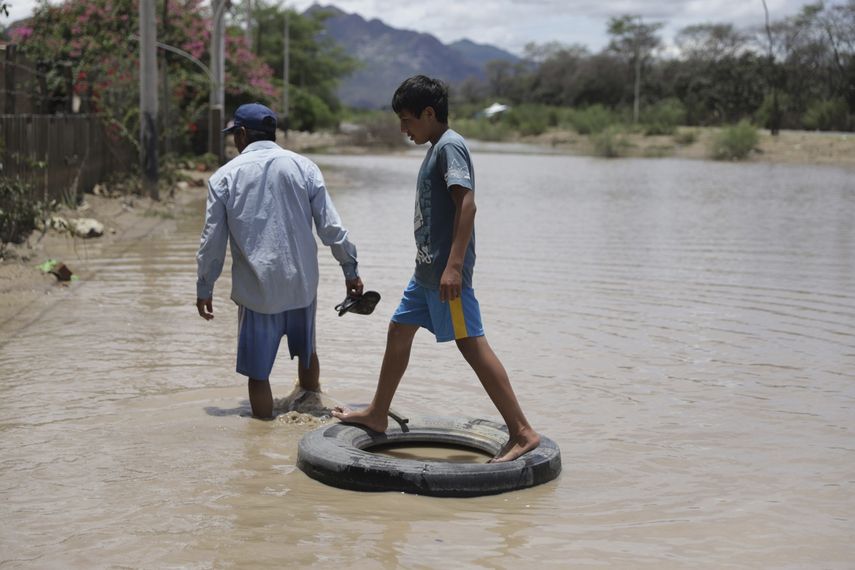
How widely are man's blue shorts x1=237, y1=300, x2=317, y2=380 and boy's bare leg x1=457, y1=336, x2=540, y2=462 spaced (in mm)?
1154

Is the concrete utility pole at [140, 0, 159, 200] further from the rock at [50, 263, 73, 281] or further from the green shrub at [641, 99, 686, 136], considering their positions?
the green shrub at [641, 99, 686, 136]

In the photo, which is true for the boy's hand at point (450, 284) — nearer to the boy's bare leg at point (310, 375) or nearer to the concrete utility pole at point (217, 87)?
the boy's bare leg at point (310, 375)

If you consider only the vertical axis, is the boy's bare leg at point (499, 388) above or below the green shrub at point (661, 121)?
below

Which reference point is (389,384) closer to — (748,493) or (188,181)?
(748,493)

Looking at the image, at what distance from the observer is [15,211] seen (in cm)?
1240

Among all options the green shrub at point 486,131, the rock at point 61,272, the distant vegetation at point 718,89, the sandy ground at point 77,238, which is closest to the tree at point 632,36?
the distant vegetation at point 718,89

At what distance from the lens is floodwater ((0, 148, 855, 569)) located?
15.5 ft

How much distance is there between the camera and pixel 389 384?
586 centimetres

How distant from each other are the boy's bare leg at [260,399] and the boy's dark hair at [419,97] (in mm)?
1757

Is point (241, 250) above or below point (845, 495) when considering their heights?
above

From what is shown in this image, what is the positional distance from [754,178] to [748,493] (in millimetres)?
28824

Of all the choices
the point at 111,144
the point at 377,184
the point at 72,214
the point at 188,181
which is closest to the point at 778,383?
the point at 72,214

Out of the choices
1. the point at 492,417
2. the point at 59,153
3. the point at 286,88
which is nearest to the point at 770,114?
the point at 286,88

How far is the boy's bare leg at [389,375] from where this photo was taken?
226 inches
